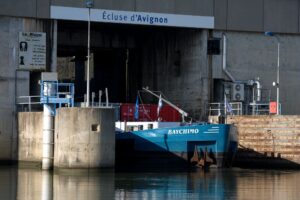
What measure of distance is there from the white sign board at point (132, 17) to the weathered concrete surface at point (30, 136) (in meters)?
6.90

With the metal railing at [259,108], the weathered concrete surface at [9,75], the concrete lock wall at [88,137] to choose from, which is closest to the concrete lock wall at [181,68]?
the metal railing at [259,108]

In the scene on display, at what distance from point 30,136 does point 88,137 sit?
6962 millimetres

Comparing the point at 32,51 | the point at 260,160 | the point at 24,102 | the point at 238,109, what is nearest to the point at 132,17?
the point at 32,51

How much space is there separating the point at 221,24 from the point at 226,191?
23.1 m

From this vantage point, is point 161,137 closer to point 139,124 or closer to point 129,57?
point 139,124

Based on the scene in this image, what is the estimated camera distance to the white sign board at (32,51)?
52344 millimetres

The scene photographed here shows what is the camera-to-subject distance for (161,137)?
153ft

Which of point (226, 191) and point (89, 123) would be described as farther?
point (89, 123)

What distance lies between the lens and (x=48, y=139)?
4603 cm

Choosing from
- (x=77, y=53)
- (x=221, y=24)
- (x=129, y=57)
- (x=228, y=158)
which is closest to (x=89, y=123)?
(x=228, y=158)

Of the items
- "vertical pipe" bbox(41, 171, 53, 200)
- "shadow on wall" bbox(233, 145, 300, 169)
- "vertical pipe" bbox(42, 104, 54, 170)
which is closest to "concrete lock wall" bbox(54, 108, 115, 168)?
"vertical pipe" bbox(41, 171, 53, 200)

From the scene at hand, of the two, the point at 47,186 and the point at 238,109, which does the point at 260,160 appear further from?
the point at 47,186

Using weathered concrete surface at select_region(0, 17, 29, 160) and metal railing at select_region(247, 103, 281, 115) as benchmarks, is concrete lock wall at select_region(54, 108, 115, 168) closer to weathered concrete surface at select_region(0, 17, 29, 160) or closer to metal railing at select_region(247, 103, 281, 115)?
weathered concrete surface at select_region(0, 17, 29, 160)

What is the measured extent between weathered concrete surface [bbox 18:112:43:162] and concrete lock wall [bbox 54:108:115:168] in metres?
4.53
